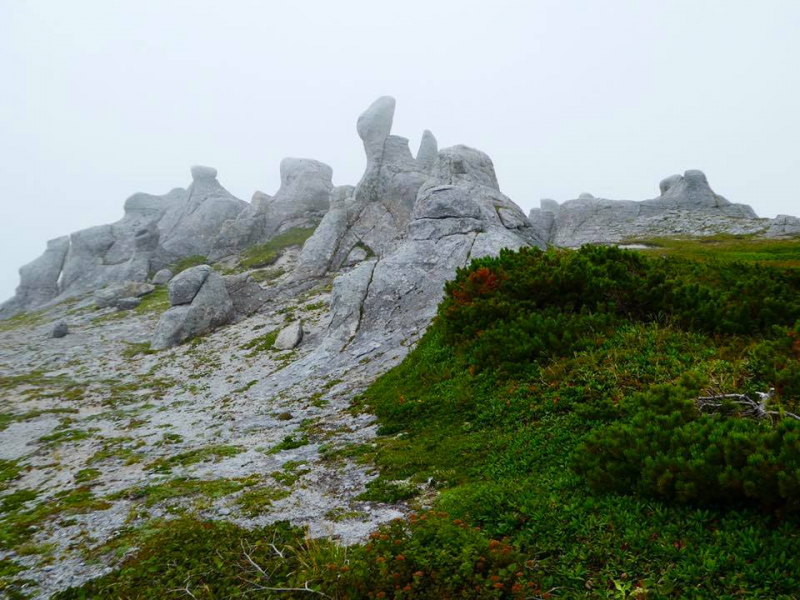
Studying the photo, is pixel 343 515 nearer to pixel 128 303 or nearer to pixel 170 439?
pixel 170 439

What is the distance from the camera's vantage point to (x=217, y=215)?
8500 centimetres

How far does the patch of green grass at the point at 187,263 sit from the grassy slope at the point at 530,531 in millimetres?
70461

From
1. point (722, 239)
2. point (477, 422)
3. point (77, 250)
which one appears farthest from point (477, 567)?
point (77, 250)

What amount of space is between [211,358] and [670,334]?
33.7 m

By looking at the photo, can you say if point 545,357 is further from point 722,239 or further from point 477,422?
point 722,239

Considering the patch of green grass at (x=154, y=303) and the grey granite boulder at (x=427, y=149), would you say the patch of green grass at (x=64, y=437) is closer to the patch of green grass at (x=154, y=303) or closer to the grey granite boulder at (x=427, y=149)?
the patch of green grass at (x=154, y=303)

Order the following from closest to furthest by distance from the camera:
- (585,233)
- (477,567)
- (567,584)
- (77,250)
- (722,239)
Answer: (567,584) → (477,567) → (722,239) → (585,233) → (77,250)

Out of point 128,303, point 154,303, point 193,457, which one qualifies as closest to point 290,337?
point 193,457

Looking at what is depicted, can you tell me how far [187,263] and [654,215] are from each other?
77727 millimetres

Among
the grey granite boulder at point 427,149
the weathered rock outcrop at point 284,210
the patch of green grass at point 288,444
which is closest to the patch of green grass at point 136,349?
the weathered rock outcrop at point 284,210

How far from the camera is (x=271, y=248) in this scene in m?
70.2

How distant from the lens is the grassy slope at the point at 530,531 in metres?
6.29

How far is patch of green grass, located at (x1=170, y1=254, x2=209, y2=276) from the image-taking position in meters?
74.4

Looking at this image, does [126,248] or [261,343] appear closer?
[261,343]
